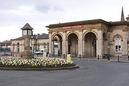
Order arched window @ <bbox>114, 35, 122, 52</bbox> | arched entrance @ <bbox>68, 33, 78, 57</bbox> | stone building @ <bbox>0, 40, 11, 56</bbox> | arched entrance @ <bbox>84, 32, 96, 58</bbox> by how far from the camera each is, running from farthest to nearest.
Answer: stone building @ <bbox>0, 40, 11, 56</bbox> → arched entrance @ <bbox>68, 33, 78, 57</bbox> → arched entrance @ <bbox>84, 32, 96, 58</bbox> → arched window @ <bbox>114, 35, 122, 52</bbox>

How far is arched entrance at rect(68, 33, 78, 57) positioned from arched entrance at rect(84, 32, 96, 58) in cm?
280

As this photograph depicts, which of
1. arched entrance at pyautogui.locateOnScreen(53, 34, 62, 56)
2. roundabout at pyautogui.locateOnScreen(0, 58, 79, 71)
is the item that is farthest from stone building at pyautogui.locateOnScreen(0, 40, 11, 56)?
roundabout at pyautogui.locateOnScreen(0, 58, 79, 71)

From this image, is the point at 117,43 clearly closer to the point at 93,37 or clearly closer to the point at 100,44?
the point at 100,44

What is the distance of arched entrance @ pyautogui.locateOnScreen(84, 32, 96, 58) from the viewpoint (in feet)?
203

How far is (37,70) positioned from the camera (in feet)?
81.3

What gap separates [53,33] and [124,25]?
1559 cm

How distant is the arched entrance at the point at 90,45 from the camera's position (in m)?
61.8

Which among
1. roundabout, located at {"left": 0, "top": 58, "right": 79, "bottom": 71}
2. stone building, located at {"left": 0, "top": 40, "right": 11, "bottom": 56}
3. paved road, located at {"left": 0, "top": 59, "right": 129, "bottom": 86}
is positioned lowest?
paved road, located at {"left": 0, "top": 59, "right": 129, "bottom": 86}

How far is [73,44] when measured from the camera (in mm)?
65188

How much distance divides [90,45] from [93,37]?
1701 mm

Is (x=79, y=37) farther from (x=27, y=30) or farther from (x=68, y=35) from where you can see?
(x=27, y=30)

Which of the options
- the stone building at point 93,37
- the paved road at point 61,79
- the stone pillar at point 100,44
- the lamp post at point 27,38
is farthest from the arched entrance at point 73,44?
the paved road at point 61,79

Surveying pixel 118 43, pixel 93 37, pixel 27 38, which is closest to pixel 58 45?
pixel 93 37

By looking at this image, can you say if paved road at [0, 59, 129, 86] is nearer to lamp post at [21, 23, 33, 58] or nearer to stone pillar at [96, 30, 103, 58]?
lamp post at [21, 23, 33, 58]
